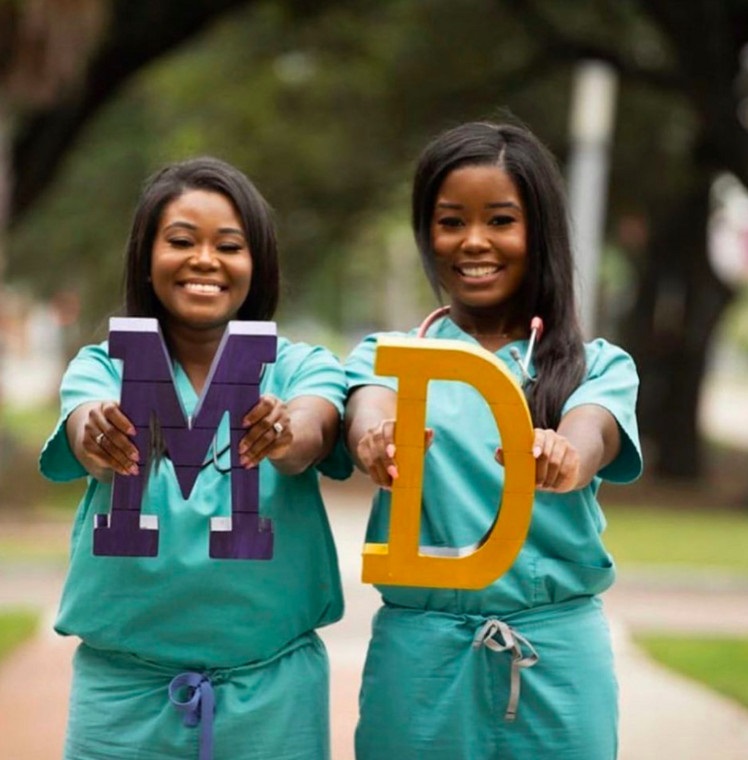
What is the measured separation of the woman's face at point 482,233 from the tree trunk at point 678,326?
16961 mm

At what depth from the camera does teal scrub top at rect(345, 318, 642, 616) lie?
9.52 ft

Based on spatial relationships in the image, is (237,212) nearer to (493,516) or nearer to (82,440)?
(82,440)

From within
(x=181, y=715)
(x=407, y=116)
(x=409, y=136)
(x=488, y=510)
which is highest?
(x=407, y=116)

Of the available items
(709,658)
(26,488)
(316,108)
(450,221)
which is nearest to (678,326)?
(316,108)

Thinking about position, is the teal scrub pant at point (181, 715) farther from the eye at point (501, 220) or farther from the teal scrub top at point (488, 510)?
the eye at point (501, 220)

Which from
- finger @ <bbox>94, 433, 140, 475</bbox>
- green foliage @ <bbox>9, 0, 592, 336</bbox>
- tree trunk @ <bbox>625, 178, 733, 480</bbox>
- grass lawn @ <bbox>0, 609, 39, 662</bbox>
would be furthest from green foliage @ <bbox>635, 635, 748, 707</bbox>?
tree trunk @ <bbox>625, 178, 733, 480</bbox>

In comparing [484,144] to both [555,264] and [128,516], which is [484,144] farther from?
[128,516]

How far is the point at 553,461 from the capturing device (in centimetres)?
264

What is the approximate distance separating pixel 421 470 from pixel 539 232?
57 cm

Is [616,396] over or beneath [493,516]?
over

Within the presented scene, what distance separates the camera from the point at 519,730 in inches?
114

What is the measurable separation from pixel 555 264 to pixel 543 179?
0.51 ft

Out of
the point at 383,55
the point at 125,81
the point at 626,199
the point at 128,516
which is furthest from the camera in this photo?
the point at 626,199

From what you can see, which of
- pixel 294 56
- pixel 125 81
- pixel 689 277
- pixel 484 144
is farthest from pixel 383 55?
pixel 484 144
